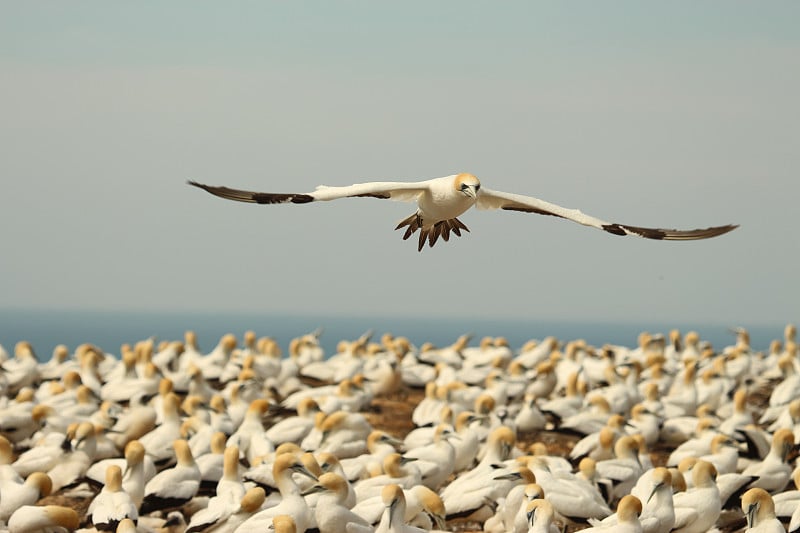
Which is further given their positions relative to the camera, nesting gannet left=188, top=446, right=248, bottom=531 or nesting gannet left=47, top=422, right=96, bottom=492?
nesting gannet left=47, top=422, right=96, bottom=492

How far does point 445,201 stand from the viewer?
416 inches

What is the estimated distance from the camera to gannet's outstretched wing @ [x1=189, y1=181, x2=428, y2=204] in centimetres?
950

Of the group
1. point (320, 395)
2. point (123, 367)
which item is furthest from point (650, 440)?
point (123, 367)

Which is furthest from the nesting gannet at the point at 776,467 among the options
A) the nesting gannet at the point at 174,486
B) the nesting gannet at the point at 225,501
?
the nesting gannet at the point at 174,486

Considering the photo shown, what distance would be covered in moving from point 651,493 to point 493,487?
4.46 feet

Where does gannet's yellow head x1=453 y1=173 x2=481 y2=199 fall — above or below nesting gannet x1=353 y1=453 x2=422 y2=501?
above

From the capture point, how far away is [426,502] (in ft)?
33.4

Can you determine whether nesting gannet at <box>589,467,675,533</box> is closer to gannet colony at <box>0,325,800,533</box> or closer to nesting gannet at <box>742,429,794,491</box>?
gannet colony at <box>0,325,800,533</box>

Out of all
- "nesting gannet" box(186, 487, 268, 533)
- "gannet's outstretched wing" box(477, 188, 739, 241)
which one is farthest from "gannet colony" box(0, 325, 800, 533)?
"gannet's outstretched wing" box(477, 188, 739, 241)

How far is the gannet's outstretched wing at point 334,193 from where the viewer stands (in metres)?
9.50

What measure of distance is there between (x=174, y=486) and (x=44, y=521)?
1.60 metres

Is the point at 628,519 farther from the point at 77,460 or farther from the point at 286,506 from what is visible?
the point at 77,460

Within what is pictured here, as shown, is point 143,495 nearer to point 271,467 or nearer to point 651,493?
point 271,467

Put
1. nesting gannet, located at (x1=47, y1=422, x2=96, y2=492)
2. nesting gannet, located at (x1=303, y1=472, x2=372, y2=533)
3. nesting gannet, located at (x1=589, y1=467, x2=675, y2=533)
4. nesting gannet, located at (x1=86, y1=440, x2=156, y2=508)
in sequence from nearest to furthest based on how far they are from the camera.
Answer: nesting gannet, located at (x1=303, y1=472, x2=372, y2=533)
nesting gannet, located at (x1=589, y1=467, x2=675, y2=533)
nesting gannet, located at (x1=86, y1=440, x2=156, y2=508)
nesting gannet, located at (x1=47, y1=422, x2=96, y2=492)
